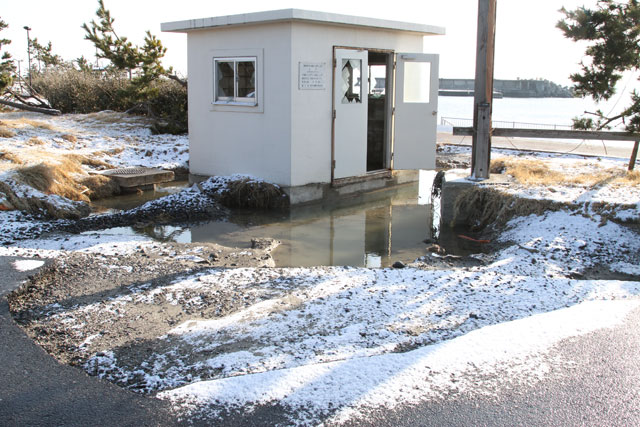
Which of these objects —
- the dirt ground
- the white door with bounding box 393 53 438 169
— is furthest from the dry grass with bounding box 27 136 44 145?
the white door with bounding box 393 53 438 169

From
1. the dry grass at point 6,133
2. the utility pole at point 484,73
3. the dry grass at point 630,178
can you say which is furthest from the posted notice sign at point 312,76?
the dry grass at point 6,133

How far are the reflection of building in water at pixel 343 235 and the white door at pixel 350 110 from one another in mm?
1197

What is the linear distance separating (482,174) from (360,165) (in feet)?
8.97

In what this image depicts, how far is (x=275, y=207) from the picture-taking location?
993cm

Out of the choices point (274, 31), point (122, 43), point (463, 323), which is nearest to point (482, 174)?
point (274, 31)

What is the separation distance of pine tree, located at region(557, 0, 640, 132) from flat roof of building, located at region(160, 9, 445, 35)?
10.2 feet

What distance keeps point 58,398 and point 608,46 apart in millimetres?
8315

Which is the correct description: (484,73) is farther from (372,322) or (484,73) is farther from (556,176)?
(372,322)

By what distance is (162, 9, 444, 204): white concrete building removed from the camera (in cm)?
977

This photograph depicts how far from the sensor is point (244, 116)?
1034 centimetres

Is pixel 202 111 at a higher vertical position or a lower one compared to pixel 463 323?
higher

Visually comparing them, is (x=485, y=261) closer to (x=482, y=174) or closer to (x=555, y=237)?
(x=555, y=237)

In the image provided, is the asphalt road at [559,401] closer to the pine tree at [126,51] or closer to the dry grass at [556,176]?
the dry grass at [556,176]

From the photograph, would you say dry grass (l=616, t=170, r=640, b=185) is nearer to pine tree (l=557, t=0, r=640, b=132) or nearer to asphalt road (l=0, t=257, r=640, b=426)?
pine tree (l=557, t=0, r=640, b=132)
